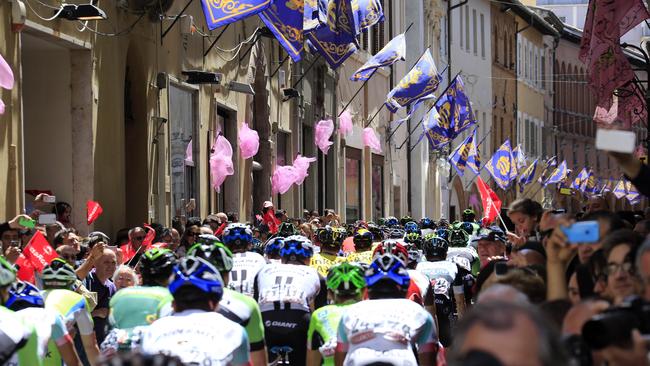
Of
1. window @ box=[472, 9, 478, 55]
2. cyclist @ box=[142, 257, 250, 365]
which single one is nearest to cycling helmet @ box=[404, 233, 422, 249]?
cyclist @ box=[142, 257, 250, 365]

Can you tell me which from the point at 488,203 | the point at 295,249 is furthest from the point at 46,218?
the point at 488,203

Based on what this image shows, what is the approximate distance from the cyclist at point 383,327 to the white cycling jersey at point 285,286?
236 cm

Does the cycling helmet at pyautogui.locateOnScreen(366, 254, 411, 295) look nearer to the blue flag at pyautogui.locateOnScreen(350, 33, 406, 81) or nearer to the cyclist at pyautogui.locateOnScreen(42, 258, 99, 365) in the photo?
the cyclist at pyautogui.locateOnScreen(42, 258, 99, 365)

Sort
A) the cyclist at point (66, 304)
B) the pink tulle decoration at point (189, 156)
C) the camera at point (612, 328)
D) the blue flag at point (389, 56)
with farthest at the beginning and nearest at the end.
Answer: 1. the blue flag at point (389, 56)
2. the pink tulle decoration at point (189, 156)
3. the cyclist at point (66, 304)
4. the camera at point (612, 328)

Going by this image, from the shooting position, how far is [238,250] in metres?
12.7

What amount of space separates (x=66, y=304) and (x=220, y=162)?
54.8ft

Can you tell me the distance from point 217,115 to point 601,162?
60179mm

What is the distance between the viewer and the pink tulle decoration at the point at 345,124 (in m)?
39.5

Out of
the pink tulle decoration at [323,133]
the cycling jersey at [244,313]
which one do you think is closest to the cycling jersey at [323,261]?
the cycling jersey at [244,313]

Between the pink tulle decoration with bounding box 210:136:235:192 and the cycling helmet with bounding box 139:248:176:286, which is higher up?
the pink tulle decoration with bounding box 210:136:235:192

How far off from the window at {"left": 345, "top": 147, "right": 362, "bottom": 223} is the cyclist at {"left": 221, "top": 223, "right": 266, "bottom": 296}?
28.3 m

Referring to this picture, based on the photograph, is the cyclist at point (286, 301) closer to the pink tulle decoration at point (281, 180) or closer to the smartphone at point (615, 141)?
the smartphone at point (615, 141)

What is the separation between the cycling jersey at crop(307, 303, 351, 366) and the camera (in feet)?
32.3

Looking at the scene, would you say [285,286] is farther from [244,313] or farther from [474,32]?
[474,32]
